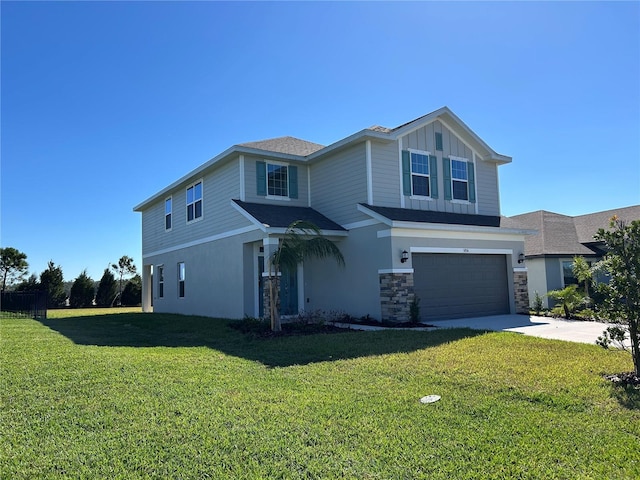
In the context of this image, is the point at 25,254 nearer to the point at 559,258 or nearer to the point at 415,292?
the point at 415,292

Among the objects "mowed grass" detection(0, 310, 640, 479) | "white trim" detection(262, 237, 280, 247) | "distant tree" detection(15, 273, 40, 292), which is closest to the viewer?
"mowed grass" detection(0, 310, 640, 479)

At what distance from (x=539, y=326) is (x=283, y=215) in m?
8.05

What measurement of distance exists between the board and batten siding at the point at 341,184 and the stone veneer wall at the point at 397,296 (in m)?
2.13

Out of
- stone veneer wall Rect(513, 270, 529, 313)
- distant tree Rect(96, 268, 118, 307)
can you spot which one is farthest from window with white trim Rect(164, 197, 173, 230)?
stone veneer wall Rect(513, 270, 529, 313)

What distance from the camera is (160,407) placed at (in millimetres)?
4812

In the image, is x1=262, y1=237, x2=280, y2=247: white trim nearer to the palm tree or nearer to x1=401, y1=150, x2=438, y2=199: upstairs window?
the palm tree

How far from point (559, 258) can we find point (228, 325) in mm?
14025

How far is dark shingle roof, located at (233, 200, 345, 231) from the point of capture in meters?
13.3

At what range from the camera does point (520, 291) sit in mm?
15445

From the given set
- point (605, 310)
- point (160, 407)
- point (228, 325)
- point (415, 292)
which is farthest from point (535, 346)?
point (228, 325)

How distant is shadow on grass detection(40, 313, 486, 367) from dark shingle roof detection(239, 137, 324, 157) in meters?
6.64

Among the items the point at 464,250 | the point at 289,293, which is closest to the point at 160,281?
the point at 289,293

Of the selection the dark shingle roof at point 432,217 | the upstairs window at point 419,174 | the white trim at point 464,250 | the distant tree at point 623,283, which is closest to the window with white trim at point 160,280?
the dark shingle roof at point 432,217

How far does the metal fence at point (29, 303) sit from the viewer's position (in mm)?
18391
